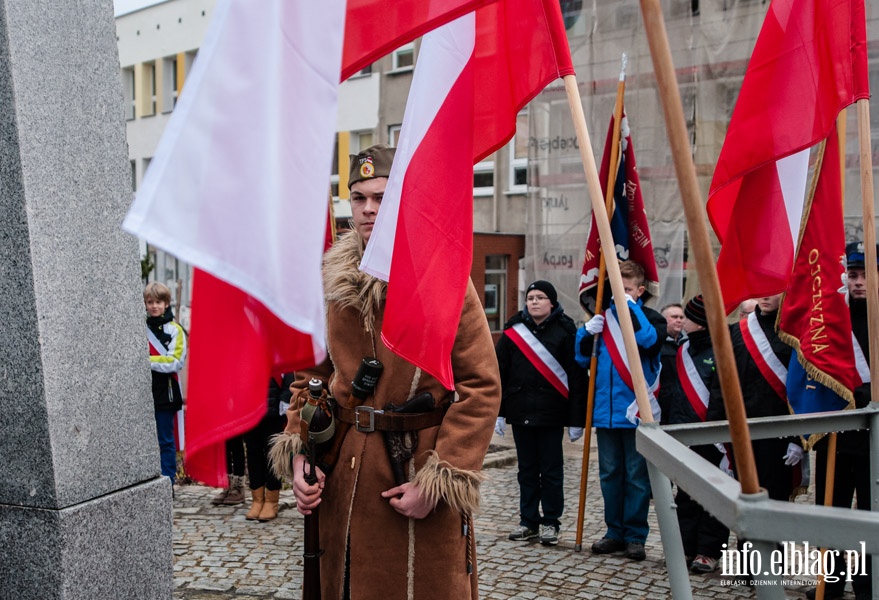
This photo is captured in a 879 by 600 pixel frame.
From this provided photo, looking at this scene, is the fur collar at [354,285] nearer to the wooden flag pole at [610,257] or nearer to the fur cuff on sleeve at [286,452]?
the fur cuff on sleeve at [286,452]

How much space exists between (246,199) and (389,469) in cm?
146

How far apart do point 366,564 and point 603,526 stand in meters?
4.15

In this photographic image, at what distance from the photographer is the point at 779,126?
329 centimetres

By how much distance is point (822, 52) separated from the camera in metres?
3.39

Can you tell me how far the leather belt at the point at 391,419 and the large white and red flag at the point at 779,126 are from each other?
1144 mm

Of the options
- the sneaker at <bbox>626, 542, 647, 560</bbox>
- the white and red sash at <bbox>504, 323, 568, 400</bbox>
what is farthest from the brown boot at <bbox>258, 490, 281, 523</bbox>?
the sneaker at <bbox>626, 542, 647, 560</bbox>

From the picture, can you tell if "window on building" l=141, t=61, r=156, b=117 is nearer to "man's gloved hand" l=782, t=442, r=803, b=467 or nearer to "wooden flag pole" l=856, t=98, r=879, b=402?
"man's gloved hand" l=782, t=442, r=803, b=467

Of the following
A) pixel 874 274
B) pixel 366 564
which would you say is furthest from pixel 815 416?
pixel 366 564

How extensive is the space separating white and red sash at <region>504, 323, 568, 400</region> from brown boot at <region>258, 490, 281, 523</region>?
2.28 m

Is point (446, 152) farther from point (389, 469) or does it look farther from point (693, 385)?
point (693, 385)

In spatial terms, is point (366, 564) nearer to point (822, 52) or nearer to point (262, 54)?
point (262, 54)

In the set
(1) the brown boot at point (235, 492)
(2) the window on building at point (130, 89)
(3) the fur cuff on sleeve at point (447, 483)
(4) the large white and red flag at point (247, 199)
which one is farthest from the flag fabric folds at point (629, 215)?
(2) the window on building at point (130, 89)

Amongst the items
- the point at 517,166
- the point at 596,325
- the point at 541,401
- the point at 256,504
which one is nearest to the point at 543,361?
the point at 541,401

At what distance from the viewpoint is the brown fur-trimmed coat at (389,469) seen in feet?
10.1
